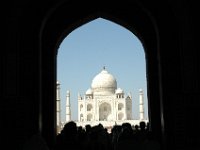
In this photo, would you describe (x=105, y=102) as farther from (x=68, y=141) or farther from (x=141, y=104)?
(x=68, y=141)

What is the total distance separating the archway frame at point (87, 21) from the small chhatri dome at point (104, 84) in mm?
46515

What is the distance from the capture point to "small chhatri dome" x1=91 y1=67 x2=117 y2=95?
5956 cm

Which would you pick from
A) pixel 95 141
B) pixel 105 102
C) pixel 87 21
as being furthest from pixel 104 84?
pixel 95 141

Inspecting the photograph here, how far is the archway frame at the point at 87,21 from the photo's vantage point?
11.6 meters

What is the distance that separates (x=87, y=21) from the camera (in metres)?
13.0

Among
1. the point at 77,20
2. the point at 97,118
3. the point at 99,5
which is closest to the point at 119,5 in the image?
the point at 99,5

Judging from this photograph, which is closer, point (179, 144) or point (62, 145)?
point (62, 145)

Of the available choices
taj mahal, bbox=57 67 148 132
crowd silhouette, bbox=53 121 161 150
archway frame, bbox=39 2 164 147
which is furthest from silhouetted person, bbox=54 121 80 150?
taj mahal, bbox=57 67 148 132

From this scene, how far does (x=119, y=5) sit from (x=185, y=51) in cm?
389

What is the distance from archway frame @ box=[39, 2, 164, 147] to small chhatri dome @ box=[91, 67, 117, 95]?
4651 centimetres

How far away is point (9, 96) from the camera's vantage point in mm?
9211

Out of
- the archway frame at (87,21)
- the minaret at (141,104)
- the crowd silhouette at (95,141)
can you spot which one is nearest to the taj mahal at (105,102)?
the minaret at (141,104)

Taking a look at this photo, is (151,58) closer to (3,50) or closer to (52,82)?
(52,82)

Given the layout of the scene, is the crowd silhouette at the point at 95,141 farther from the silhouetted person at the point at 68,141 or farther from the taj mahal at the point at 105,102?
the taj mahal at the point at 105,102
